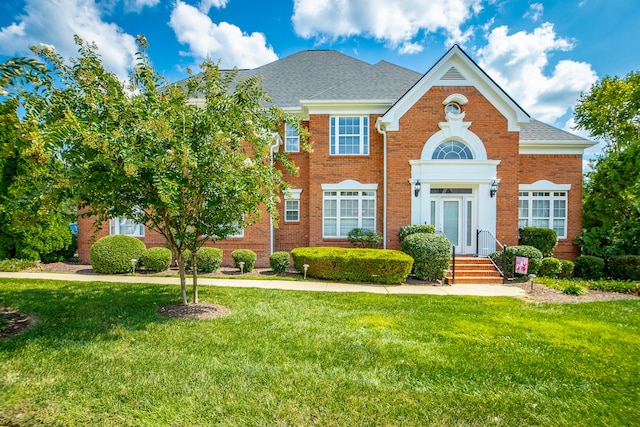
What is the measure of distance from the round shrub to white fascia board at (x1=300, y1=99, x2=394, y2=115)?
8.93m

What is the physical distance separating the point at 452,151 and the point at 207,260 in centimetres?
1096

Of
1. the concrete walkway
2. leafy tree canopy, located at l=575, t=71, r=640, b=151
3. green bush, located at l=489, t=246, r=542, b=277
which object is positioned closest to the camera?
the concrete walkway

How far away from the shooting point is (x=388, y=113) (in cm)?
1243

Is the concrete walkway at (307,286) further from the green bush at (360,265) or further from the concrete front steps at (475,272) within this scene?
the concrete front steps at (475,272)

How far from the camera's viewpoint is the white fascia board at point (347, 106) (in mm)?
12797

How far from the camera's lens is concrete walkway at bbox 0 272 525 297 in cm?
901

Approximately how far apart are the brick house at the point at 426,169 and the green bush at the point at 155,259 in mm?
2201

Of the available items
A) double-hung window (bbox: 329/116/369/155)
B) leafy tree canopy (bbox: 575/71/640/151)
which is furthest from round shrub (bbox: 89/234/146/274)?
leafy tree canopy (bbox: 575/71/640/151)

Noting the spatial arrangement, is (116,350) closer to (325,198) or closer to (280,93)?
(325,198)

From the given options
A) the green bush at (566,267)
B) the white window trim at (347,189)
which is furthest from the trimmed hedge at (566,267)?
the white window trim at (347,189)

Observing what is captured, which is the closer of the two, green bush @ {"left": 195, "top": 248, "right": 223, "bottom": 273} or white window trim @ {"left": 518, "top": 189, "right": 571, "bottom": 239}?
green bush @ {"left": 195, "top": 248, "right": 223, "bottom": 273}

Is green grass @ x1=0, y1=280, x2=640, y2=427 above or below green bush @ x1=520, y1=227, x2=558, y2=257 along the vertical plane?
below

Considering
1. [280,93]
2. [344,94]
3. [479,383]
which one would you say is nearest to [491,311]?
[479,383]

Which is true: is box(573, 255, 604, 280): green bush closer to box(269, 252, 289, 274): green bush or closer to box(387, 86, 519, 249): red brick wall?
box(387, 86, 519, 249): red brick wall
